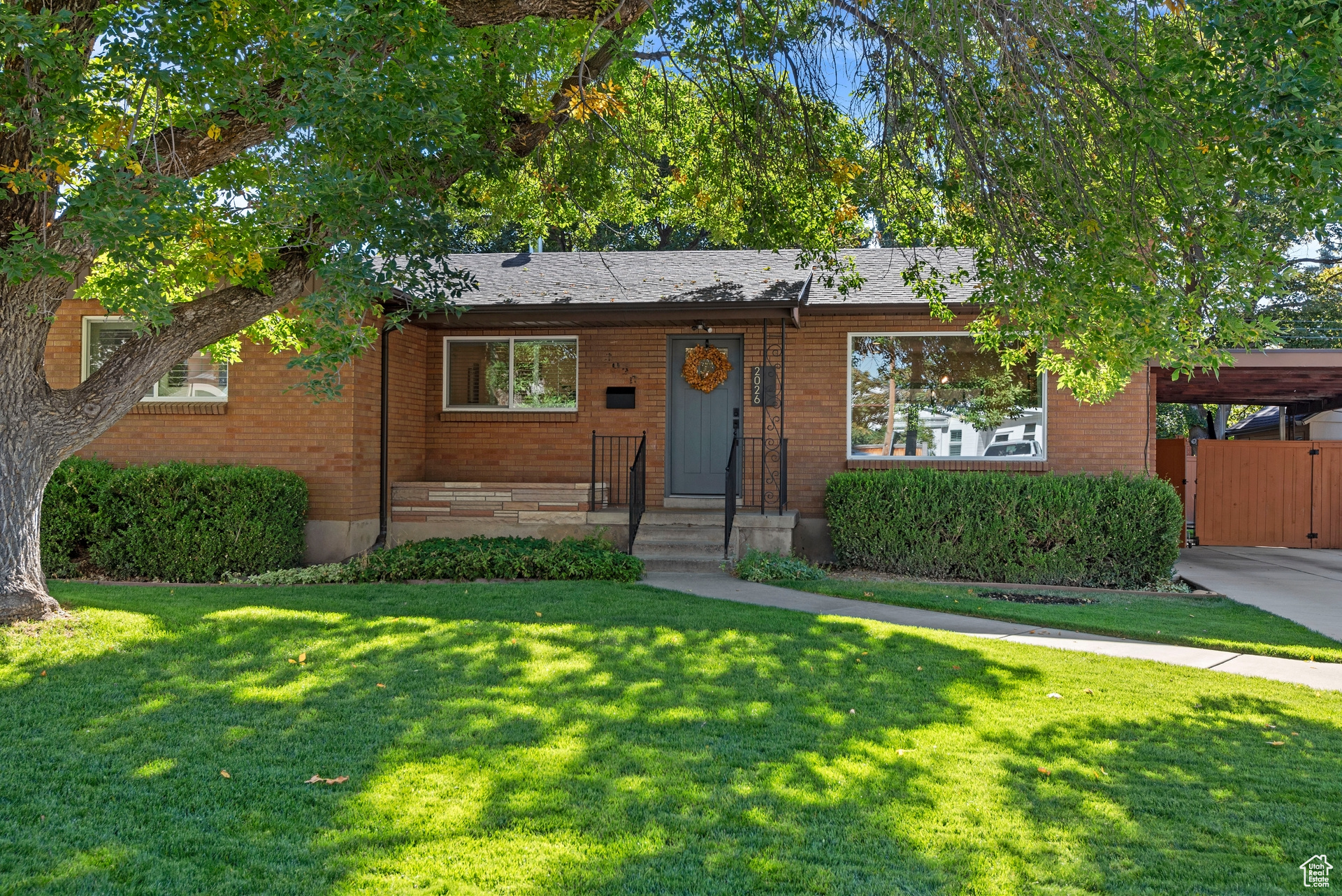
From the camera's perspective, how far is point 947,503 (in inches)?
412

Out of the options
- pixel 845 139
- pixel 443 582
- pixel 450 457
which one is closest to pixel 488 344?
pixel 450 457

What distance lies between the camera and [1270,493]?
15.5 metres

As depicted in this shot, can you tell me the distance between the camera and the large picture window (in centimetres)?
1155

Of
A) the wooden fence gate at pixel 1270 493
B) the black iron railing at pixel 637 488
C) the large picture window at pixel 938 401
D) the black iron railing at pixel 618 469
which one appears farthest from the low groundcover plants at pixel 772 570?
the wooden fence gate at pixel 1270 493

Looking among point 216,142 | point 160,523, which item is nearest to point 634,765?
point 216,142

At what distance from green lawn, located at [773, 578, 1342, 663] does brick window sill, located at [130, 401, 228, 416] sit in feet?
23.0

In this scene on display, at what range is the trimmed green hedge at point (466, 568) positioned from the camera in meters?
9.32

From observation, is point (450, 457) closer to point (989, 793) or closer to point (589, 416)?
point (589, 416)

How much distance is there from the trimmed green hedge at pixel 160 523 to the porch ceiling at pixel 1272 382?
35.5 feet

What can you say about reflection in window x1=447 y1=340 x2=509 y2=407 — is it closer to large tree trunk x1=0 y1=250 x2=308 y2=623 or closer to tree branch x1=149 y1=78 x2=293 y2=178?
large tree trunk x1=0 y1=250 x2=308 y2=623

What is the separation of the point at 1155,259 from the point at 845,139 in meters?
3.41

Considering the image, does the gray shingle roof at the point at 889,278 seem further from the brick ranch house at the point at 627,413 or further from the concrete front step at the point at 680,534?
the concrete front step at the point at 680,534


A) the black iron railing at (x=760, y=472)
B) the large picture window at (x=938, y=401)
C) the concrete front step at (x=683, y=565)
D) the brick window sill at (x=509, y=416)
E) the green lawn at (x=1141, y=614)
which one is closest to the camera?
the green lawn at (x=1141, y=614)

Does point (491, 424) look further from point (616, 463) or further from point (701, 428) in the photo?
point (701, 428)
